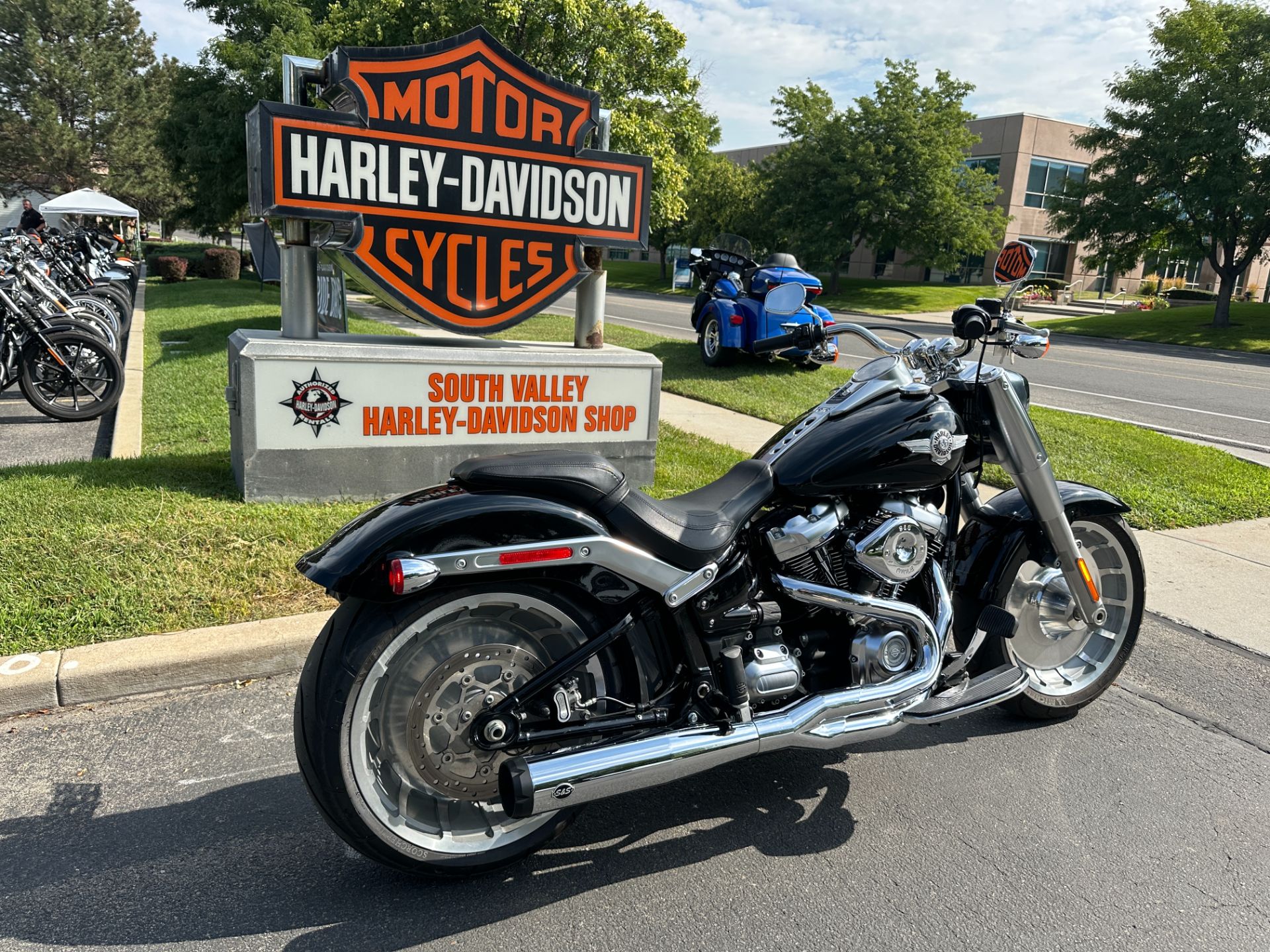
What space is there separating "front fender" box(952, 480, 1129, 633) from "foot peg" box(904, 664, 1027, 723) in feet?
0.70

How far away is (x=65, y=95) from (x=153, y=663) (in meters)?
56.1

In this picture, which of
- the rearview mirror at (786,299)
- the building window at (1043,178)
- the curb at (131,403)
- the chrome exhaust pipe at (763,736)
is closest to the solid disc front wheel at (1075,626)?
the chrome exhaust pipe at (763,736)

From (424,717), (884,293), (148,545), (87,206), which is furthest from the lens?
(884,293)

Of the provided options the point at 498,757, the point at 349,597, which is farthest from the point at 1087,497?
the point at 349,597

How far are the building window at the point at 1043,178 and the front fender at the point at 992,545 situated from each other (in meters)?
48.1

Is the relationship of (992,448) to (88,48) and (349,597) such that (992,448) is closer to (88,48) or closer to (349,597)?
(349,597)

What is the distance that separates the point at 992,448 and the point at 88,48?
2281 inches

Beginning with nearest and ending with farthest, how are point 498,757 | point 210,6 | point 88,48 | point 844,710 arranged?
1. point 498,757
2. point 844,710
3. point 210,6
4. point 88,48

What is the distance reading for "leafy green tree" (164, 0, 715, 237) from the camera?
15.5 meters

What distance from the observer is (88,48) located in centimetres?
4738

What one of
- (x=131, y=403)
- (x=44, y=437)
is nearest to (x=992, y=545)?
(x=44, y=437)

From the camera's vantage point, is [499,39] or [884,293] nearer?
[499,39]

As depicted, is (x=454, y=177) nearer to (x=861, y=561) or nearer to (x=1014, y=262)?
(x=1014, y=262)

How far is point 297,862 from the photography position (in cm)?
258
